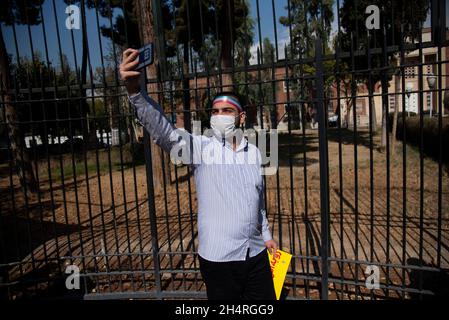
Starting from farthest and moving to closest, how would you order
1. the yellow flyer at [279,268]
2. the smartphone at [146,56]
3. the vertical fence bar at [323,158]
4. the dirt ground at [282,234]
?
the dirt ground at [282,234], the vertical fence bar at [323,158], the yellow flyer at [279,268], the smartphone at [146,56]

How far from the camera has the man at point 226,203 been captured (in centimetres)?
216

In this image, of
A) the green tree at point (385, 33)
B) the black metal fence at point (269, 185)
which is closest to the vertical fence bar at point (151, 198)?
the black metal fence at point (269, 185)

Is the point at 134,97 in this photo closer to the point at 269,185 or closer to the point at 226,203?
the point at 226,203

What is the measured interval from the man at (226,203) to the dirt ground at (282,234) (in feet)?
3.40

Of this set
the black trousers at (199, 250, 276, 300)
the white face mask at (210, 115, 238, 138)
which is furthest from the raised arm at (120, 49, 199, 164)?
the black trousers at (199, 250, 276, 300)

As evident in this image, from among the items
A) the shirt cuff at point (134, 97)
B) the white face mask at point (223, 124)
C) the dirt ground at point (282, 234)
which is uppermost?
the shirt cuff at point (134, 97)

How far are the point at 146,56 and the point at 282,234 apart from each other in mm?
4385

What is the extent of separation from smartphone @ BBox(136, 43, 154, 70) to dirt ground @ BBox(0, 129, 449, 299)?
5.73 ft

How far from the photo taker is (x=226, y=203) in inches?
85.6

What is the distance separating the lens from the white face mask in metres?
2.30

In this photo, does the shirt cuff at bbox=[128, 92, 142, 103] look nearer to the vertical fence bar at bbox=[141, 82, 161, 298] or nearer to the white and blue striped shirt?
the white and blue striped shirt

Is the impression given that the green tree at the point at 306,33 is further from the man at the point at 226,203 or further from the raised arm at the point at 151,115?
the raised arm at the point at 151,115
